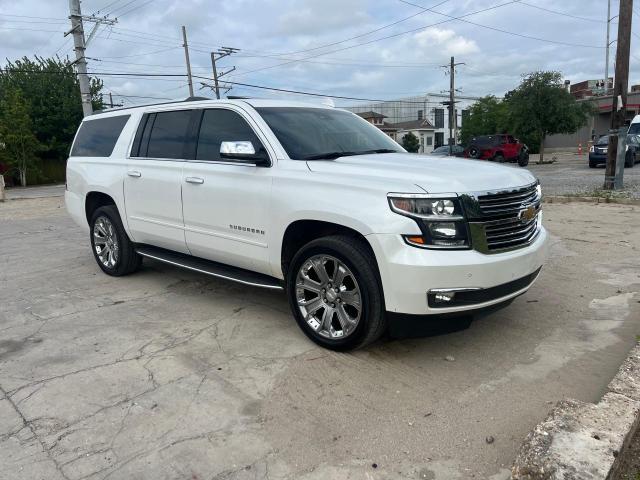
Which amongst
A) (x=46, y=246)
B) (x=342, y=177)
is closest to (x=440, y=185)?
(x=342, y=177)

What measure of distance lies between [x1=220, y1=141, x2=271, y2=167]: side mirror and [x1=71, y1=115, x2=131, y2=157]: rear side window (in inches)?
92.9

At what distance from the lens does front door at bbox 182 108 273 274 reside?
426 centimetres

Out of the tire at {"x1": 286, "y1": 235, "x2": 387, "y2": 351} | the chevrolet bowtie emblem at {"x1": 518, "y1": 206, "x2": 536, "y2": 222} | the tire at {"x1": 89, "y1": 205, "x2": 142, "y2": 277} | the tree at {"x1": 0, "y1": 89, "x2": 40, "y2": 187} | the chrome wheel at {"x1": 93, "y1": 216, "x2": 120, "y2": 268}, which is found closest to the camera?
the tire at {"x1": 286, "y1": 235, "x2": 387, "y2": 351}

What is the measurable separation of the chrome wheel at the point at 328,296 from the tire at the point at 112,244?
2.88 meters

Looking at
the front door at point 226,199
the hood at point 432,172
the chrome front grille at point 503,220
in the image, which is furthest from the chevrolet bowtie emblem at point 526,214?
the front door at point 226,199

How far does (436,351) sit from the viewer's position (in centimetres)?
396

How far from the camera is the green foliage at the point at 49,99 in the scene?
35.6 m

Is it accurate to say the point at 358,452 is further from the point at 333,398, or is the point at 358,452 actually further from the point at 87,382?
the point at 87,382

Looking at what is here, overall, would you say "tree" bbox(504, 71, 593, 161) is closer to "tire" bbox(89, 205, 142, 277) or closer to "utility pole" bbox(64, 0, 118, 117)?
"utility pole" bbox(64, 0, 118, 117)

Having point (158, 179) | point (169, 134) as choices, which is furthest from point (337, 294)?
point (169, 134)

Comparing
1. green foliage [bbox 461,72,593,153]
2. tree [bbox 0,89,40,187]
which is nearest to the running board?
green foliage [bbox 461,72,593,153]

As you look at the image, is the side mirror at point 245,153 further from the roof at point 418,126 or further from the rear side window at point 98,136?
the roof at point 418,126

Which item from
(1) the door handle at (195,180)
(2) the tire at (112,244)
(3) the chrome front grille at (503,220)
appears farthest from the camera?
(2) the tire at (112,244)

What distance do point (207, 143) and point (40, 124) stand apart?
120ft
